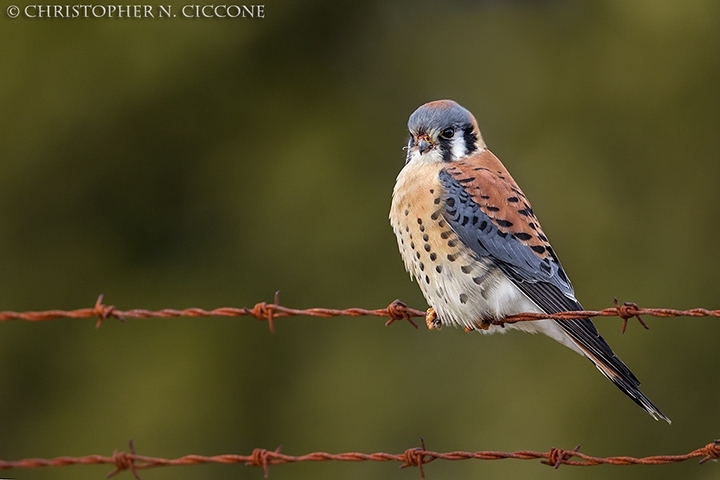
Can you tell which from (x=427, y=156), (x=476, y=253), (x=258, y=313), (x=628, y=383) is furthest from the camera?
(x=427, y=156)

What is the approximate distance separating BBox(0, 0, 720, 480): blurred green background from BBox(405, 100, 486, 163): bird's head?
4713mm

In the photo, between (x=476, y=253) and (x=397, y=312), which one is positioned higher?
(x=476, y=253)

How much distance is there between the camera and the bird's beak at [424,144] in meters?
4.84

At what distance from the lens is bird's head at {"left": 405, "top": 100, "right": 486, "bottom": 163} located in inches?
191

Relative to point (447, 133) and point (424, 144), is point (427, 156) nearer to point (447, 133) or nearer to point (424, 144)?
point (424, 144)

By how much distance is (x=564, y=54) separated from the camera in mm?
10828

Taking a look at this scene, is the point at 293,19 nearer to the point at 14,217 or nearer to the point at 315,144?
the point at 315,144

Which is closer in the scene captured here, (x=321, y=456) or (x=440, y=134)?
(x=321, y=456)

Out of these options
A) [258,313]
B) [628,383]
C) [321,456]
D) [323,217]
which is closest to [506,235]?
[628,383]

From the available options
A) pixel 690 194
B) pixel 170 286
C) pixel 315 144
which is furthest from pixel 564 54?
pixel 170 286

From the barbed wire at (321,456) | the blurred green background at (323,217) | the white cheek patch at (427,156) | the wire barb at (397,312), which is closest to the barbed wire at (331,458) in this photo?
the barbed wire at (321,456)

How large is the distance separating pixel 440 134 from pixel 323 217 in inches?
225

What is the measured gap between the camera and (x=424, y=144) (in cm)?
484

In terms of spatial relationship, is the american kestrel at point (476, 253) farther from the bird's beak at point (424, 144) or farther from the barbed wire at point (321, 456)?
the barbed wire at point (321, 456)
